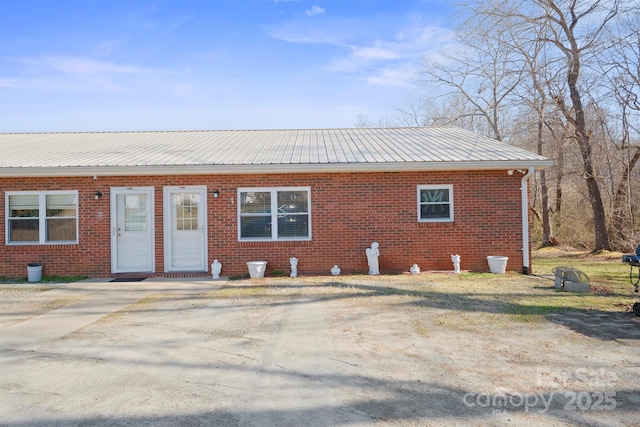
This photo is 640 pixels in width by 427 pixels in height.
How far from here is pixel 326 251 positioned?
10.6 meters

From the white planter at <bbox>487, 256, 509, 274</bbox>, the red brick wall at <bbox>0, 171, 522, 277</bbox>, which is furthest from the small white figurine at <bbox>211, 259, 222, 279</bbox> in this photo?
the white planter at <bbox>487, 256, 509, 274</bbox>

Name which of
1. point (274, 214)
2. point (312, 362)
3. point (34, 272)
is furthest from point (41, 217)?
point (312, 362)

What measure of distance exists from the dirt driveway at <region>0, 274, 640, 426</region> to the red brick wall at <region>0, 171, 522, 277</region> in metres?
2.56

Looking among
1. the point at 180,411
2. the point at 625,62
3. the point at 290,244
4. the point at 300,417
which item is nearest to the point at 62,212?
the point at 290,244

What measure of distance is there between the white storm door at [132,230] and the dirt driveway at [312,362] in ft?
8.28

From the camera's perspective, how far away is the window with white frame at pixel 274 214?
34.8ft

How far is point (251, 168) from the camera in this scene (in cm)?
1013

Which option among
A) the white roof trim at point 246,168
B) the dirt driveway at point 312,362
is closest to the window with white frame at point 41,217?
the white roof trim at point 246,168

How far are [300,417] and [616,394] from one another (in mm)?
2946

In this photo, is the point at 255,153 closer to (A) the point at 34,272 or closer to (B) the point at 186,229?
(B) the point at 186,229

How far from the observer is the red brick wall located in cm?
1050

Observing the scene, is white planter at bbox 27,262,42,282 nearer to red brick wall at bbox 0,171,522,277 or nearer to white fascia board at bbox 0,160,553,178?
red brick wall at bbox 0,171,522,277

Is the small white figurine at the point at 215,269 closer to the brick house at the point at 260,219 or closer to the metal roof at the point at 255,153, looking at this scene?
the brick house at the point at 260,219

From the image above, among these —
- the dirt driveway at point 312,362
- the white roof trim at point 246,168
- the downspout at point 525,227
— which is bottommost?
the dirt driveway at point 312,362
